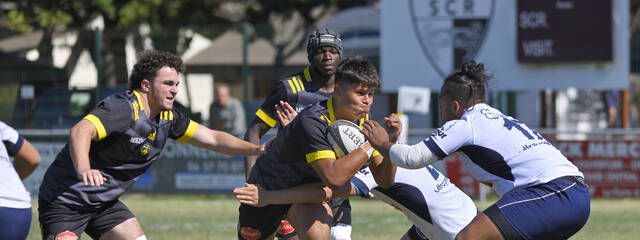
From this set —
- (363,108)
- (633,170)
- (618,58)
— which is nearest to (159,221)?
(363,108)

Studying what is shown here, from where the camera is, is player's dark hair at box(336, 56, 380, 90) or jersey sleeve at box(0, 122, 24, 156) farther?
player's dark hair at box(336, 56, 380, 90)

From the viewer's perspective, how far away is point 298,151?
573 centimetres

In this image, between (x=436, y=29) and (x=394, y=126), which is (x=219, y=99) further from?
(x=394, y=126)

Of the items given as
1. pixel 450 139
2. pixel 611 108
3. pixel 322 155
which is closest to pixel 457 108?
pixel 450 139

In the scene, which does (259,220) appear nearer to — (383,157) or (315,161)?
(315,161)

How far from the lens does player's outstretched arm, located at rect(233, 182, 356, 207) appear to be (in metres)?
5.75

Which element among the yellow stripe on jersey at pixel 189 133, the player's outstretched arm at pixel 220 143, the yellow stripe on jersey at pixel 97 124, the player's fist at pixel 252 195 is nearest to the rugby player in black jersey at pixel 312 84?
the player's outstretched arm at pixel 220 143

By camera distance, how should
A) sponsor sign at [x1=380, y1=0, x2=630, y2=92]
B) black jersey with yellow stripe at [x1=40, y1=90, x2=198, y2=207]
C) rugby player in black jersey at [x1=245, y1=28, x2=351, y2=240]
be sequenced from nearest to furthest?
black jersey with yellow stripe at [x1=40, y1=90, x2=198, y2=207] → rugby player in black jersey at [x1=245, y1=28, x2=351, y2=240] → sponsor sign at [x1=380, y1=0, x2=630, y2=92]

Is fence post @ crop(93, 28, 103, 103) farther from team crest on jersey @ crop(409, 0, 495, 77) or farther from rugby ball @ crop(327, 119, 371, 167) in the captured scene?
rugby ball @ crop(327, 119, 371, 167)

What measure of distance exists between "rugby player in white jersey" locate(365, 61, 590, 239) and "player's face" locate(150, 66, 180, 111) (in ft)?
4.58

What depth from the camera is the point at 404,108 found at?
14016 millimetres

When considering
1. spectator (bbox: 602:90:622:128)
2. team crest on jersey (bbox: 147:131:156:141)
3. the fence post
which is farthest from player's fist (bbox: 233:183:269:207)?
spectator (bbox: 602:90:622:128)

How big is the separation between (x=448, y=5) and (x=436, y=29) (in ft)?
1.46

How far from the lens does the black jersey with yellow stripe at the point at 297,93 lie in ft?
22.9
